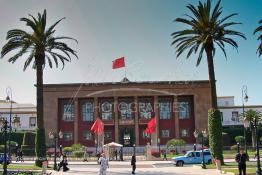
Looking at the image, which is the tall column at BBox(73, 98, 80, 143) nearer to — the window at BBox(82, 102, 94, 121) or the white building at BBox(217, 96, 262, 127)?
the window at BBox(82, 102, 94, 121)

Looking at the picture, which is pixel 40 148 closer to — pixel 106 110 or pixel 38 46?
pixel 38 46

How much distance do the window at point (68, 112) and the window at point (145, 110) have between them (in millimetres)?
12664

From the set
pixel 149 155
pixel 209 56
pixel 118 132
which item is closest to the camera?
pixel 209 56

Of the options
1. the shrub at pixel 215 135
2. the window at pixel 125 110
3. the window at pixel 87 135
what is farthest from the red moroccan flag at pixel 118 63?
the shrub at pixel 215 135

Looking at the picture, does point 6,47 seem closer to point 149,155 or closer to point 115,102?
point 149,155

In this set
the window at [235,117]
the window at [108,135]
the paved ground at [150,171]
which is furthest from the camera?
the window at [235,117]

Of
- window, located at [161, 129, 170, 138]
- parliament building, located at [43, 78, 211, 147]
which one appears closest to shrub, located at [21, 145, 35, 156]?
parliament building, located at [43, 78, 211, 147]

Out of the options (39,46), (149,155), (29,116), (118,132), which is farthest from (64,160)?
(29,116)

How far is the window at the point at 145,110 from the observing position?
69250 millimetres

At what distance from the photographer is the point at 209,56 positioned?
35719 mm

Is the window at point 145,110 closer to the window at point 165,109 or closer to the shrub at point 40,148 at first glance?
the window at point 165,109

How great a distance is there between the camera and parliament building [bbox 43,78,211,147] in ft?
223

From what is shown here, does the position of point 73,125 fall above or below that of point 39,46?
below

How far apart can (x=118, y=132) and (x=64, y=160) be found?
36044mm
